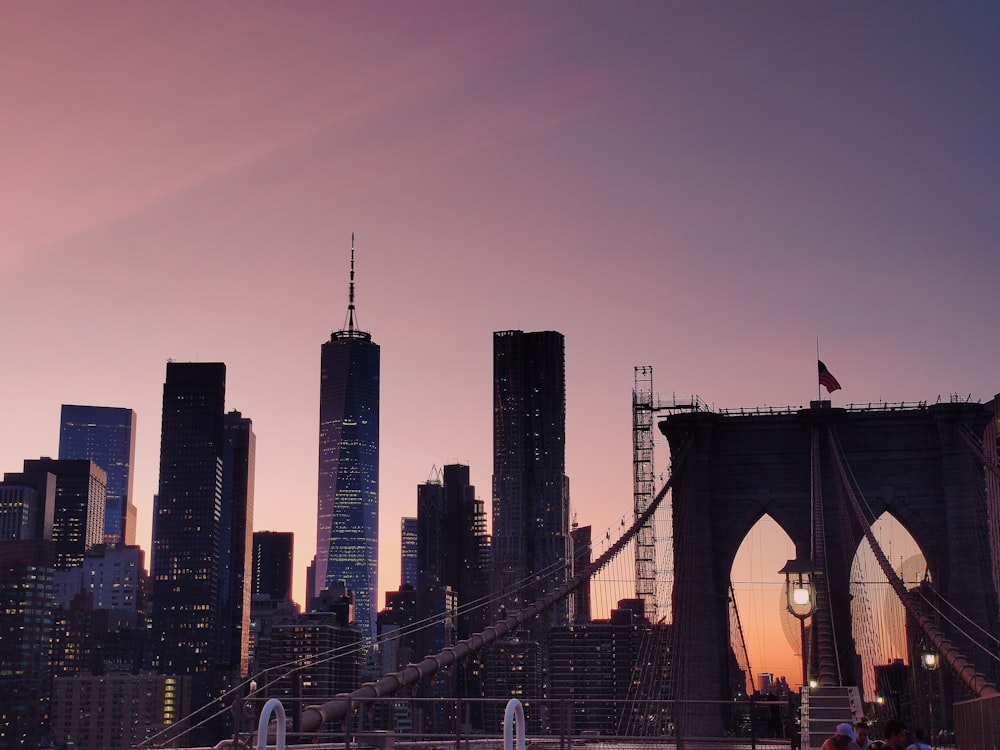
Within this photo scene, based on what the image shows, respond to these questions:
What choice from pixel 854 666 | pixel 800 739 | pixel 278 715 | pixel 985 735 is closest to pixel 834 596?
pixel 854 666

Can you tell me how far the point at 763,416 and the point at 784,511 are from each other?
12.7ft

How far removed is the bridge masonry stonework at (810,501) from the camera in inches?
1955

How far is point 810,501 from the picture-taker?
170ft

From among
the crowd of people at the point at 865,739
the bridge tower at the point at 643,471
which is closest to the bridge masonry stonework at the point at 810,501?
the crowd of people at the point at 865,739

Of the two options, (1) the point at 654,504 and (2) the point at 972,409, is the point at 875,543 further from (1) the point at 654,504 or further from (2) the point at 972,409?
(1) the point at 654,504

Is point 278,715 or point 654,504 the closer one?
point 278,715

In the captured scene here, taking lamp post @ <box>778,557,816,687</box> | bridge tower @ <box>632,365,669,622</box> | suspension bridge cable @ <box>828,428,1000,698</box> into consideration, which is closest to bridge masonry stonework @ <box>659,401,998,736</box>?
suspension bridge cable @ <box>828,428,1000,698</box>

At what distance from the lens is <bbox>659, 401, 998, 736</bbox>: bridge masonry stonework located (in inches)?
1955

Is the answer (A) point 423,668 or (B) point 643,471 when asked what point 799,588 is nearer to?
(A) point 423,668

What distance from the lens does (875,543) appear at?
4556 cm

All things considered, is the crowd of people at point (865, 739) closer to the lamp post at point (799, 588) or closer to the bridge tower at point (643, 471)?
the lamp post at point (799, 588)

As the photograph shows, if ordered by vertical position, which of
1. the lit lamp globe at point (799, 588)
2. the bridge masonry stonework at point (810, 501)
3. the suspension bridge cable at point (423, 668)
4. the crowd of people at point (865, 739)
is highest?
the bridge masonry stonework at point (810, 501)

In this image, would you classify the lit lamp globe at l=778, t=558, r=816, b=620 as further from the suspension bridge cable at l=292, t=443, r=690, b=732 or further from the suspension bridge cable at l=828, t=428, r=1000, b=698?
the suspension bridge cable at l=292, t=443, r=690, b=732

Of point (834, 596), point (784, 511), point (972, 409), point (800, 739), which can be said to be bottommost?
point (800, 739)
